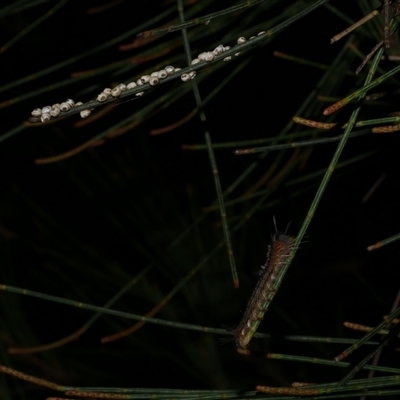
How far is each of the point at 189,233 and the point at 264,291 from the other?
2.32ft

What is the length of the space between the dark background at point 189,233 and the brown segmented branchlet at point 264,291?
523 millimetres

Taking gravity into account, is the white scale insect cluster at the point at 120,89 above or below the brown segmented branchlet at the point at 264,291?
above

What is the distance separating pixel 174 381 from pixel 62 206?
0.44 metres

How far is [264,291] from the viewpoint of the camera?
467 millimetres

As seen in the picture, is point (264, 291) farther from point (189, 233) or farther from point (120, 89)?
point (189, 233)

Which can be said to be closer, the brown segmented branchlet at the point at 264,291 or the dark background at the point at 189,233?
the brown segmented branchlet at the point at 264,291

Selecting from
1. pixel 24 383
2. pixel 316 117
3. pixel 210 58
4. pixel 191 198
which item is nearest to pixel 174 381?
pixel 24 383

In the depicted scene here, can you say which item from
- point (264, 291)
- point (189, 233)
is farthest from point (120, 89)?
point (189, 233)

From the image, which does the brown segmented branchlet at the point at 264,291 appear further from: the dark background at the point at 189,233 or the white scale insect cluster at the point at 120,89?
the dark background at the point at 189,233

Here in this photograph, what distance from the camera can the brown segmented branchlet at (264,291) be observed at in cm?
45

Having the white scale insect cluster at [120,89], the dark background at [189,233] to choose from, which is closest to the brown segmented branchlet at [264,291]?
the white scale insect cluster at [120,89]

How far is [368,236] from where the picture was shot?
47.1 inches

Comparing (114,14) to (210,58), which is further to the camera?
(114,14)

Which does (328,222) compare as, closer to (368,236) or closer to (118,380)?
(368,236)
